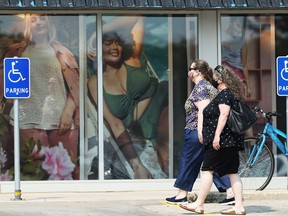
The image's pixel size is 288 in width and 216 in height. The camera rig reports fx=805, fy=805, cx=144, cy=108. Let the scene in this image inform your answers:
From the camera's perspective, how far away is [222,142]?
370 inches

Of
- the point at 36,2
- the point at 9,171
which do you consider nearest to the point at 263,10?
the point at 36,2

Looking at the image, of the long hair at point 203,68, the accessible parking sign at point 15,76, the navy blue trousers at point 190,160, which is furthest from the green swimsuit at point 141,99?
the long hair at point 203,68

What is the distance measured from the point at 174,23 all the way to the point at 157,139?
186 centimetres

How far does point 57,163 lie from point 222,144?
396 cm

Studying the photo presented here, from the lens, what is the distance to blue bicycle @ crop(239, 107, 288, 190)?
39.1ft

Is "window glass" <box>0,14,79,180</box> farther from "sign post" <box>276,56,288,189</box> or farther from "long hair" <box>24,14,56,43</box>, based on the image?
"sign post" <box>276,56,288,189</box>

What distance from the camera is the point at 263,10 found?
502 inches

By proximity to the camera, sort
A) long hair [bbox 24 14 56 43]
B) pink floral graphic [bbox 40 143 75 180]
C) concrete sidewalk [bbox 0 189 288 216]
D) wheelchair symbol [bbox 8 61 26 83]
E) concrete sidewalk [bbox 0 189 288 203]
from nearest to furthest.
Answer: concrete sidewalk [bbox 0 189 288 216] → wheelchair symbol [bbox 8 61 26 83] → concrete sidewalk [bbox 0 189 288 203] → long hair [bbox 24 14 56 43] → pink floral graphic [bbox 40 143 75 180]

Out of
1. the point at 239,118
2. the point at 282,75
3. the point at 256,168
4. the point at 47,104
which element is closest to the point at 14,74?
the point at 47,104

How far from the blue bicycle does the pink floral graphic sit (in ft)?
8.85

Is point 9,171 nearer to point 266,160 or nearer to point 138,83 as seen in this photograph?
point 138,83

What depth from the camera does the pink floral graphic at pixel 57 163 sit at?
12594 millimetres

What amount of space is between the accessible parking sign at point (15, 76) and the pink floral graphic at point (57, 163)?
6.58 ft

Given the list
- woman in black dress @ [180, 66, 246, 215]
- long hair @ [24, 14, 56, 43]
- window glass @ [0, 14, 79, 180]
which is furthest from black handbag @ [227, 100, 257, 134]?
long hair @ [24, 14, 56, 43]
